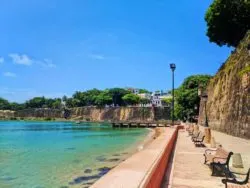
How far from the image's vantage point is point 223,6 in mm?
38375

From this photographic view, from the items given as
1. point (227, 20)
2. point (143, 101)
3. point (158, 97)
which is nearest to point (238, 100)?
point (227, 20)

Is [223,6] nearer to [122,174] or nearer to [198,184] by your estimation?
[198,184]

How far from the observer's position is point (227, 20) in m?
39.3

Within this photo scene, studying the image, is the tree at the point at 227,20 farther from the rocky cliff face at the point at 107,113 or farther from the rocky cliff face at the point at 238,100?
the rocky cliff face at the point at 107,113

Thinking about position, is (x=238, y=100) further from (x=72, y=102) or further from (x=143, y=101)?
(x=72, y=102)

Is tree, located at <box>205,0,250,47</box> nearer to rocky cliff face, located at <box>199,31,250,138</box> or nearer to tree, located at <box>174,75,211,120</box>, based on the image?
rocky cliff face, located at <box>199,31,250,138</box>

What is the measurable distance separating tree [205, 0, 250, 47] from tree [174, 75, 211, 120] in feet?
86.1

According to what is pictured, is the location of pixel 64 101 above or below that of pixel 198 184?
above

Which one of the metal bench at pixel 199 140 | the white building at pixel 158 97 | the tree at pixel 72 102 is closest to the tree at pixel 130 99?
the white building at pixel 158 97

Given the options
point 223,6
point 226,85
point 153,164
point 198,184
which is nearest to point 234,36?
point 223,6

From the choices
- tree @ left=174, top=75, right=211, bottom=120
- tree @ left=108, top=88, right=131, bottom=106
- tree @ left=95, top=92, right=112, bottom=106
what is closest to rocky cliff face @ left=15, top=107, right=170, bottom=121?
tree @ left=95, top=92, right=112, bottom=106

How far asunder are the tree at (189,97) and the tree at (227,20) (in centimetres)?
2625

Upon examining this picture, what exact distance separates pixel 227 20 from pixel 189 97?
32.4m

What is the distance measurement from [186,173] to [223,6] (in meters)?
32.8
